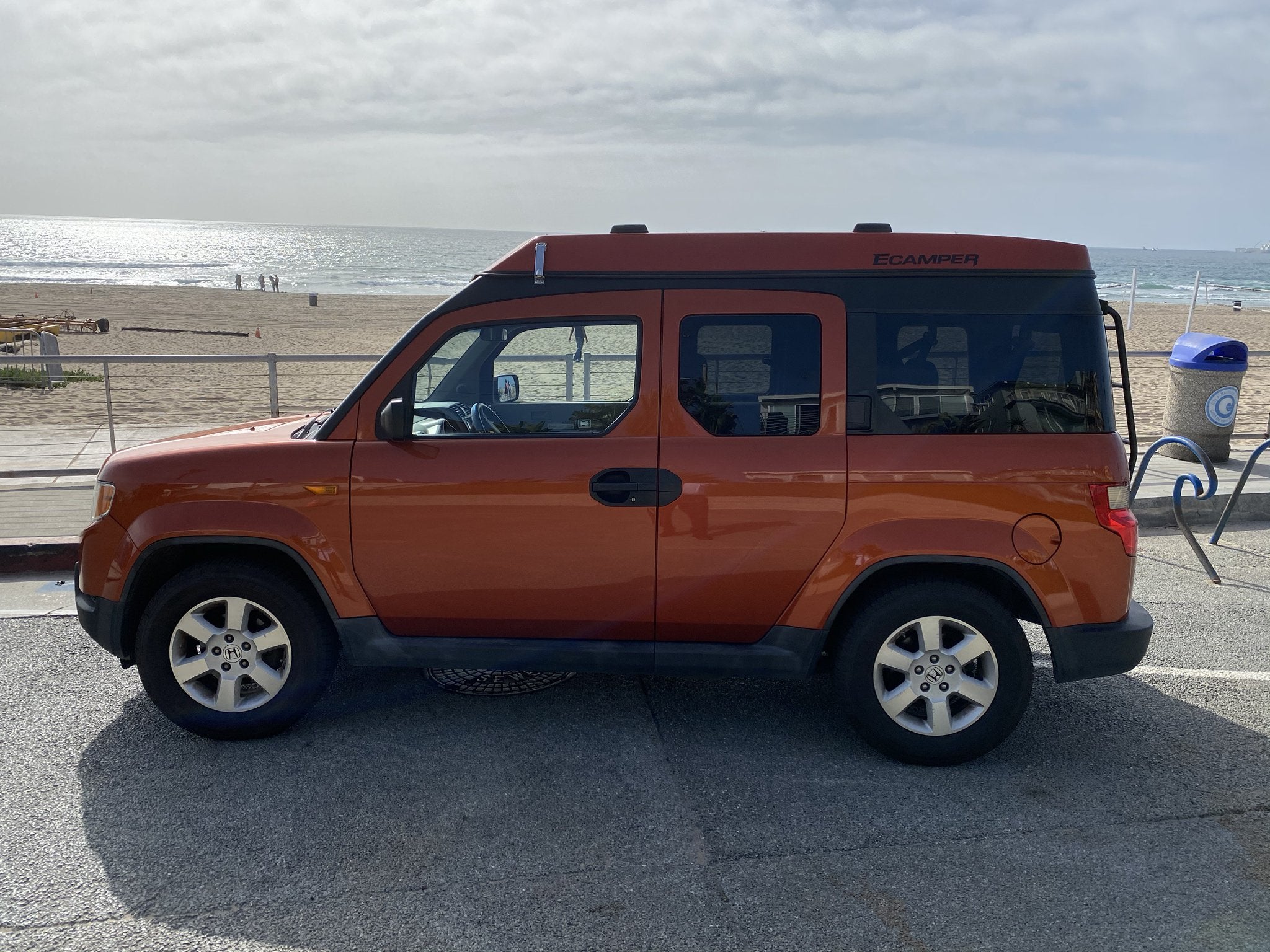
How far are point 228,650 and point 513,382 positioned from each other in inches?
64.1

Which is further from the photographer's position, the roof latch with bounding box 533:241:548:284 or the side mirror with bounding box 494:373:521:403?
the side mirror with bounding box 494:373:521:403

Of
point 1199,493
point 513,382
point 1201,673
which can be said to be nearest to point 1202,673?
point 1201,673

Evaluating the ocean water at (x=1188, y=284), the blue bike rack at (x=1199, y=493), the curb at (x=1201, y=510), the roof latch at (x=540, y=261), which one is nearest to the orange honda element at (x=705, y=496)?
the roof latch at (x=540, y=261)

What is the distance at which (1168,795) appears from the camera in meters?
3.79

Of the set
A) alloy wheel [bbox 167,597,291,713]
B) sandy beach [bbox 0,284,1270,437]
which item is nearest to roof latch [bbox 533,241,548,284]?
alloy wheel [bbox 167,597,291,713]

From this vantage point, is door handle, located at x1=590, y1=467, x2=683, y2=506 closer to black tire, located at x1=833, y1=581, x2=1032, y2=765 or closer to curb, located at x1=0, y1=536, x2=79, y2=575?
black tire, located at x1=833, y1=581, x2=1032, y2=765

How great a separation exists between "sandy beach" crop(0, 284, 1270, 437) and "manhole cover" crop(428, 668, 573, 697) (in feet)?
30.9

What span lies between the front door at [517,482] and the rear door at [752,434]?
0.11 m

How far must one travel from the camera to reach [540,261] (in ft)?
13.1

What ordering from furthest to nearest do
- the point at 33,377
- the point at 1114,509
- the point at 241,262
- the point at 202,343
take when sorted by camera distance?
the point at 241,262 < the point at 202,343 < the point at 33,377 < the point at 1114,509

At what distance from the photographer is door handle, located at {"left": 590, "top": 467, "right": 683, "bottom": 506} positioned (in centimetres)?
390

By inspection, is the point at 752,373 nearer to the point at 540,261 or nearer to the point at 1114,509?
the point at 540,261

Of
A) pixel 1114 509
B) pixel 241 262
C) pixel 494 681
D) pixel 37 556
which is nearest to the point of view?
pixel 1114 509

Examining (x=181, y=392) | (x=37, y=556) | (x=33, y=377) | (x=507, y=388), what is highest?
(x=507, y=388)
